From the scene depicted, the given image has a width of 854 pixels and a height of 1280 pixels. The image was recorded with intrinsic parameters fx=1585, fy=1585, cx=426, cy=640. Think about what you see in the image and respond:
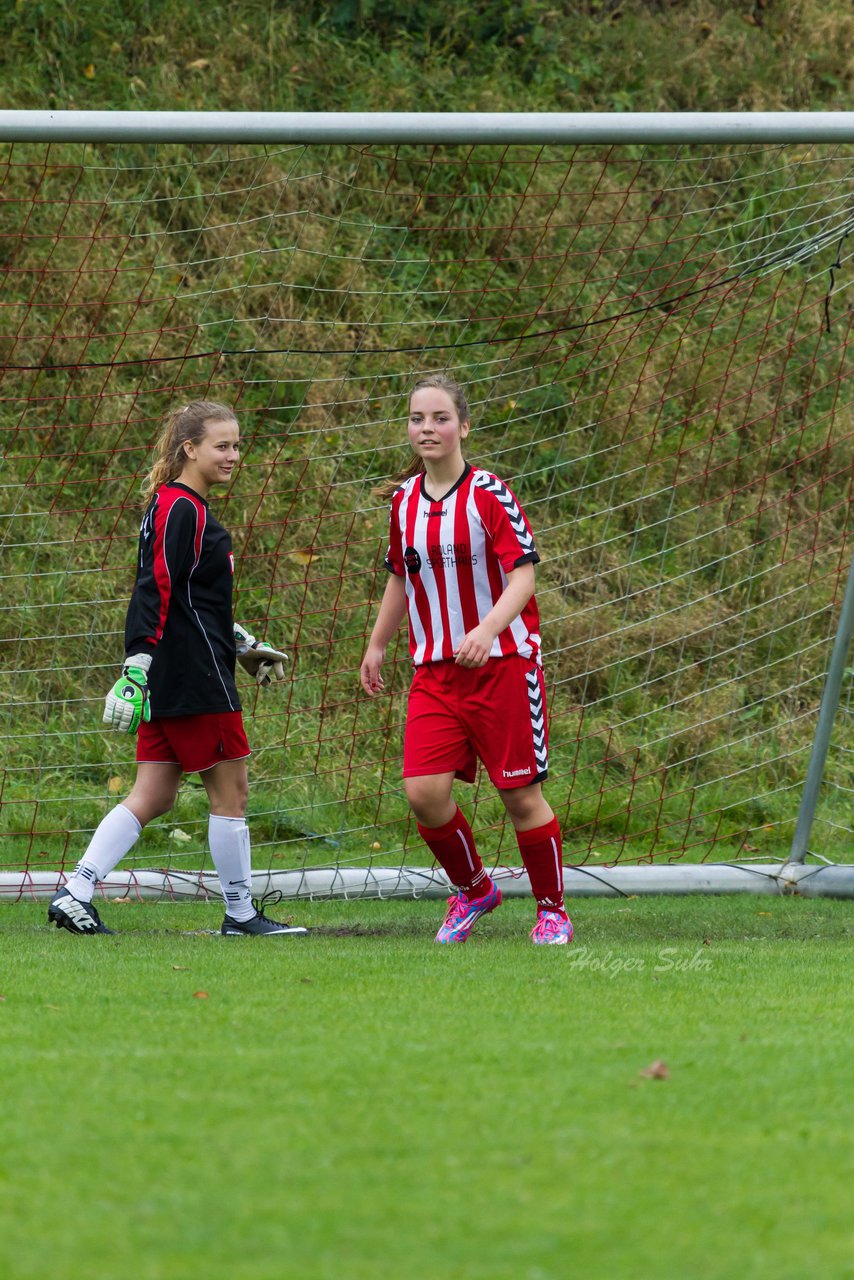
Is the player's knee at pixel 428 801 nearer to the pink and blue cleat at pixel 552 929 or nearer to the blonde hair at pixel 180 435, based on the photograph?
the pink and blue cleat at pixel 552 929

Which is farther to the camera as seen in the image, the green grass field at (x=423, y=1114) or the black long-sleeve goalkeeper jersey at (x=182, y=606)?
the black long-sleeve goalkeeper jersey at (x=182, y=606)

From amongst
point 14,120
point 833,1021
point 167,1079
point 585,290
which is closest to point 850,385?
point 585,290

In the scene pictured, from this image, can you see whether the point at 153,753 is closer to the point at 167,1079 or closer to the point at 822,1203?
the point at 167,1079

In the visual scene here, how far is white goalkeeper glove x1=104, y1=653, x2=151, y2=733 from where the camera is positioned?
4.77 m

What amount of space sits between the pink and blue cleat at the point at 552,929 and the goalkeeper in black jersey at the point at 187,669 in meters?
0.84

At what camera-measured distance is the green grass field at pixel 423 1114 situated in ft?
7.13

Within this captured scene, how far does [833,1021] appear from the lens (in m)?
3.67

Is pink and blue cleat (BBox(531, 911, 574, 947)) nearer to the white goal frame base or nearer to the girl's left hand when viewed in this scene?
the girl's left hand

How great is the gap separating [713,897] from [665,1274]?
4.32m

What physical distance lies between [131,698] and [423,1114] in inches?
89.7

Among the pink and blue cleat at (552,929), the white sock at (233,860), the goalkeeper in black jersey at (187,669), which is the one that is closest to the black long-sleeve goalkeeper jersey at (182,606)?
the goalkeeper in black jersey at (187,669)

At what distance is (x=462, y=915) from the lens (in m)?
5.17

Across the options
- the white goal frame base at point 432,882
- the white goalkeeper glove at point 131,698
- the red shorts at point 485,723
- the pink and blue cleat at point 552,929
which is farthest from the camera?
the white goal frame base at point 432,882

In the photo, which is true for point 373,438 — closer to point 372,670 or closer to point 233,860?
point 372,670
